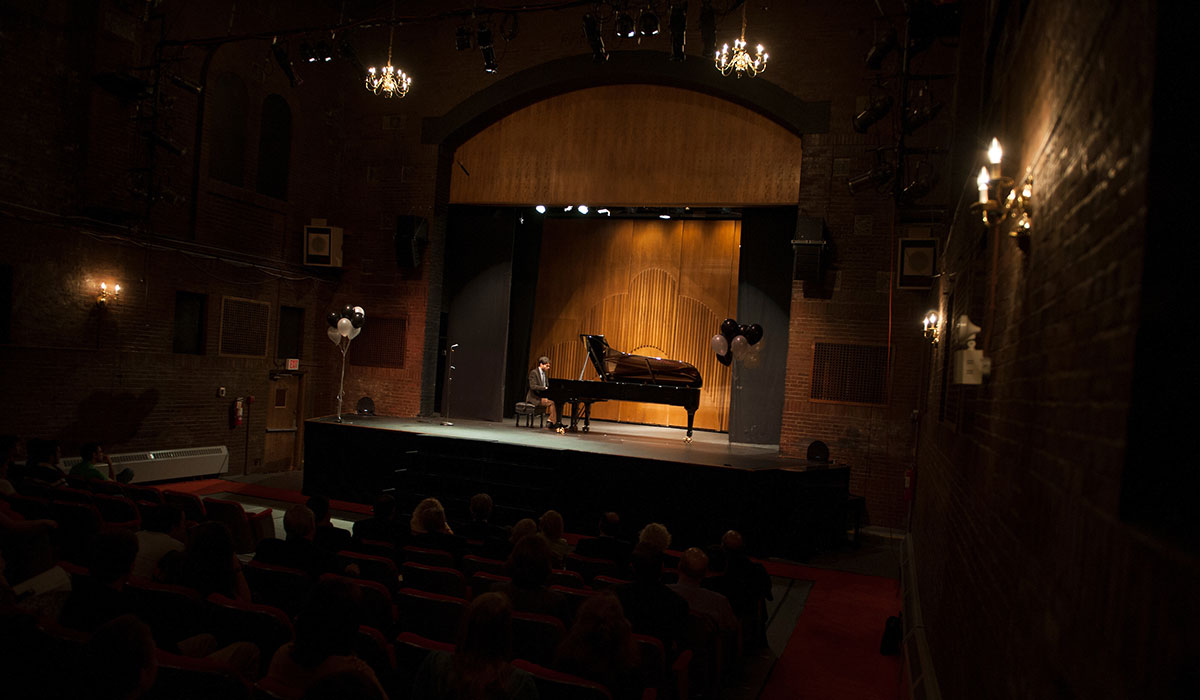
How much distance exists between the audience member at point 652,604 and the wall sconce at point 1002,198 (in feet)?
7.94

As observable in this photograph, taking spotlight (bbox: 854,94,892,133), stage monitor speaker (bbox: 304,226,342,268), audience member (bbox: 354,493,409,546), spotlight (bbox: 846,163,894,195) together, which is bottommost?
audience member (bbox: 354,493,409,546)

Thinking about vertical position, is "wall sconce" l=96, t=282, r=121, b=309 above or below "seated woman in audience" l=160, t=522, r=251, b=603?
above

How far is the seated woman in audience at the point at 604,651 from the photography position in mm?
3172

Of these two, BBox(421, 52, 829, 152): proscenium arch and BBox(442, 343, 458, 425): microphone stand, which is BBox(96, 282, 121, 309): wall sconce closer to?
BBox(442, 343, 458, 425): microphone stand

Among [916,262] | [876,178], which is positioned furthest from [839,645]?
[916,262]

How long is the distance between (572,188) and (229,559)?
10844 millimetres

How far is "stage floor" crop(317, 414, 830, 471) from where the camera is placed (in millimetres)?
9953

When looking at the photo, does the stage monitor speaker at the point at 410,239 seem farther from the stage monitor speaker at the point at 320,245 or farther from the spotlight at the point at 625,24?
the spotlight at the point at 625,24

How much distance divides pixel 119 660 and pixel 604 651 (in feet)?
5.71

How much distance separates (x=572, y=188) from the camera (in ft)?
45.4

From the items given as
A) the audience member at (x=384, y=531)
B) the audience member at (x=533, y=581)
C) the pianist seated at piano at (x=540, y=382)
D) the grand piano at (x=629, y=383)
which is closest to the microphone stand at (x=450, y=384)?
the pianist seated at piano at (x=540, y=382)

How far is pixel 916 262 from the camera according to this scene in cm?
1135

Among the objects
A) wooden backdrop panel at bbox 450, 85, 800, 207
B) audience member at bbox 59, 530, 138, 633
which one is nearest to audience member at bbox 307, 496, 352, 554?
audience member at bbox 59, 530, 138, 633

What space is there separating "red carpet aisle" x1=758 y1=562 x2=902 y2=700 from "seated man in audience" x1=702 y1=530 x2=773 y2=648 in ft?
1.08
